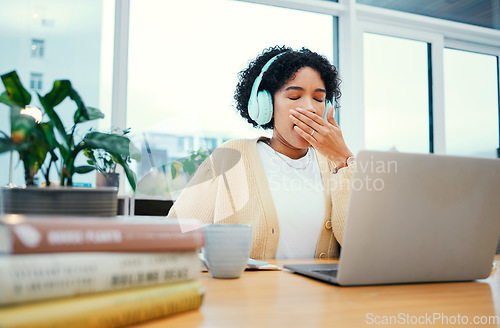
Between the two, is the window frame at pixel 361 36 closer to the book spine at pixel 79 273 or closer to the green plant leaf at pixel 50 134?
the green plant leaf at pixel 50 134

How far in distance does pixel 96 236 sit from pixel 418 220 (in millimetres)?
523

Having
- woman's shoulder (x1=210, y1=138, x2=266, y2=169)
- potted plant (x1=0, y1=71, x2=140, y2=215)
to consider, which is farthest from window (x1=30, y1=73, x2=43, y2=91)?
potted plant (x1=0, y1=71, x2=140, y2=215)

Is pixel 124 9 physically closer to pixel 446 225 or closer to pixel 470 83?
pixel 446 225

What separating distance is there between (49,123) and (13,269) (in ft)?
1.08

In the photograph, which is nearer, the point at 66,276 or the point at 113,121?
the point at 66,276

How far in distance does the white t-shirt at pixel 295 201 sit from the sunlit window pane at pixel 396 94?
1.84 m

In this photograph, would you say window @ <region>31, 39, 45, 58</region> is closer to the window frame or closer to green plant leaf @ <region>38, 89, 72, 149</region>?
the window frame

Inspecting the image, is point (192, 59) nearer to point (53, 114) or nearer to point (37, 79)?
point (37, 79)

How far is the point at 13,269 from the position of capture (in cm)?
35

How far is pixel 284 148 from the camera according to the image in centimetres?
162

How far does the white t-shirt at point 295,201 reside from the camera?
57.1 inches

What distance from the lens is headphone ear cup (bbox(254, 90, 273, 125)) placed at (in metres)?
1.57

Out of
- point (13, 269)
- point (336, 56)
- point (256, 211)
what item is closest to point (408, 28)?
point (336, 56)

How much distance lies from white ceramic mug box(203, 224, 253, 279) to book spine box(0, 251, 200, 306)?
233 mm
